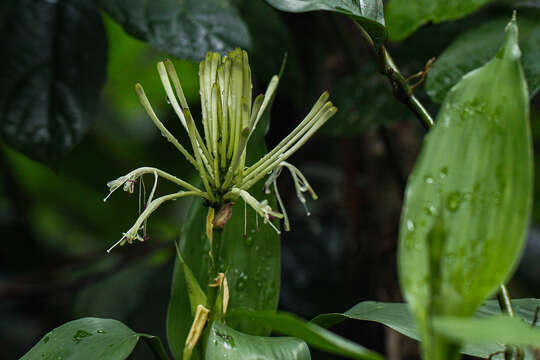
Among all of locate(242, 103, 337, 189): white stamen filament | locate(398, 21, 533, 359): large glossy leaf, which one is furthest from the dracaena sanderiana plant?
locate(398, 21, 533, 359): large glossy leaf

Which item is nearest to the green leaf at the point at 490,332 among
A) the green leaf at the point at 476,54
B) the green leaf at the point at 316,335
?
the green leaf at the point at 316,335

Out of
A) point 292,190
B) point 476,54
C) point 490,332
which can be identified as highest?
point 476,54

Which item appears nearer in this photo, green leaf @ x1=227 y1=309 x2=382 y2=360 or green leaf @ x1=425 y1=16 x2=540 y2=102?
green leaf @ x1=227 y1=309 x2=382 y2=360

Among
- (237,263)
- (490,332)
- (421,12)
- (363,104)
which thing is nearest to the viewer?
(490,332)

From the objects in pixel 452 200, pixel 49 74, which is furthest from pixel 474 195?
pixel 49 74

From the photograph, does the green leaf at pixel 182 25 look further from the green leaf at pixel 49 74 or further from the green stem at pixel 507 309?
the green stem at pixel 507 309

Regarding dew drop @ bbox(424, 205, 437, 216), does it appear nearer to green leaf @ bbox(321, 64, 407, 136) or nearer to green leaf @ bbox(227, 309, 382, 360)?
green leaf @ bbox(227, 309, 382, 360)

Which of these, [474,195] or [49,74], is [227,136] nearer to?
[474,195]
